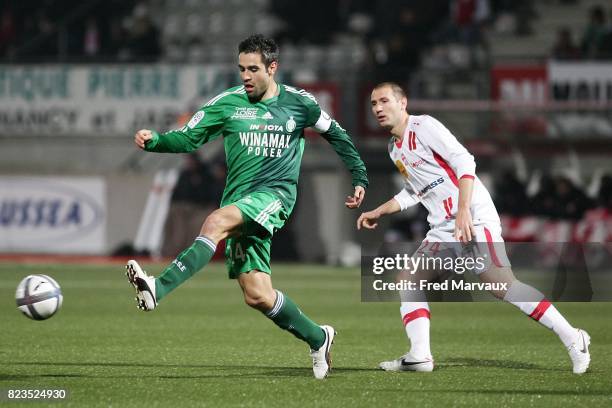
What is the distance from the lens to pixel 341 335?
447 inches

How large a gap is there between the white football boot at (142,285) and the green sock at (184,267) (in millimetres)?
63

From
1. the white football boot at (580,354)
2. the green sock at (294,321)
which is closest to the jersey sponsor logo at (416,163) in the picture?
the green sock at (294,321)

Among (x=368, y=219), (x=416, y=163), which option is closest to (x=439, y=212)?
(x=416, y=163)

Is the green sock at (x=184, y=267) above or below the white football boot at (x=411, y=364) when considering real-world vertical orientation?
above

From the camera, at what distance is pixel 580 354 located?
830 centimetres

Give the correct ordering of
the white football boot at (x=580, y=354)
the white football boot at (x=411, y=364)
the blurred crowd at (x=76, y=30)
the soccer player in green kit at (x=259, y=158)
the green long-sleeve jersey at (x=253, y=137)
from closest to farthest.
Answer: the soccer player in green kit at (x=259, y=158) → the green long-sleeve jersey at (x=253, y=137) → the white football boot at (x=580, y=354) → the white football boot at (x=411, y=364) → the blurred crowd at (x=76, y=30)

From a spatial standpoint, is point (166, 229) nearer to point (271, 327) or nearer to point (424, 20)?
point (424, 20)

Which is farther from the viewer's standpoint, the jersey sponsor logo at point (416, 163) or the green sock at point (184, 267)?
the jersey sponsor logo at point (416, 163)

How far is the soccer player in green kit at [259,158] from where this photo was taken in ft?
25.8

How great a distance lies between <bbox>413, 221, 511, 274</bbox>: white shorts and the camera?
27.6ft

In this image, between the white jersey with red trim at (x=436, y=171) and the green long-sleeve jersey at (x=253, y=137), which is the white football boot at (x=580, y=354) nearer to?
the white jersey with red trim at (x=436, y=171)

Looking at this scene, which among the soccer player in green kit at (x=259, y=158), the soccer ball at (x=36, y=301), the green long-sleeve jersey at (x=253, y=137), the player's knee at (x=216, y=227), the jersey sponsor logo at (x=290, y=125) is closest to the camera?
the player's knee at (x=216, y=227)

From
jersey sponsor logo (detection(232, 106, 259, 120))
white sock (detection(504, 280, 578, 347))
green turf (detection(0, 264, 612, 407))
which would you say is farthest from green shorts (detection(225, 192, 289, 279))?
white sock (detection(504, 280, 578, 347))

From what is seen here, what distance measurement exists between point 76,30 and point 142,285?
19229 millimetres
